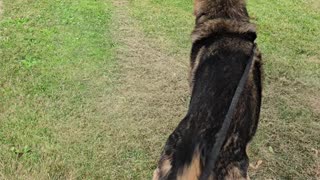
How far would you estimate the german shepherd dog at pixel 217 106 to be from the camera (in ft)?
9.59

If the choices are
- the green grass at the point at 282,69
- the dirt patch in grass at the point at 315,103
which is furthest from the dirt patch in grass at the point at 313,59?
the dirt patch in grass at the point at 315,103

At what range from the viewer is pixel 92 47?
6.22 m

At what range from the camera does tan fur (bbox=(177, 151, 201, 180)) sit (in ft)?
9.27

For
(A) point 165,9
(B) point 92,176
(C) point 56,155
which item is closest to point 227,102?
(B) point 92,176

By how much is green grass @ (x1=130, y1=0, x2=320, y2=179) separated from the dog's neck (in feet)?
4.95

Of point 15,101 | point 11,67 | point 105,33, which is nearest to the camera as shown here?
point 15,101

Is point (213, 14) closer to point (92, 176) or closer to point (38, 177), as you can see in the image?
point (92, 176)

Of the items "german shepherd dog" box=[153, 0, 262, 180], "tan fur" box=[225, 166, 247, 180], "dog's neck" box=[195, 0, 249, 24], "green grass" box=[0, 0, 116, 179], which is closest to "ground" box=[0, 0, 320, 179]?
"green grass" box=[0, 0, 116, 179]

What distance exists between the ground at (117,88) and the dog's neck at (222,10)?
1.35m

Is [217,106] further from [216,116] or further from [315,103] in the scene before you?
[315,103]

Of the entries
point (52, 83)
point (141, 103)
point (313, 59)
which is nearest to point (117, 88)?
point (141, 103)

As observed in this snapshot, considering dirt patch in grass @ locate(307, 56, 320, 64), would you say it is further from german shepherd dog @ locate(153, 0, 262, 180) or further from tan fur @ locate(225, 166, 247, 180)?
tan fur @ locate(225, 166, 247, 180)

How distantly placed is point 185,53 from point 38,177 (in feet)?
10.3

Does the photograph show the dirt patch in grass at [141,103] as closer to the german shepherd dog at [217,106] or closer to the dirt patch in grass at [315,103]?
the german shepherd dog at [217,106]
